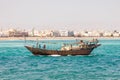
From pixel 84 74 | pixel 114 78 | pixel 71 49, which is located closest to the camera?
pixel 114 78

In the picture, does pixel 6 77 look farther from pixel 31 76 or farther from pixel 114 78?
pixel 114 78

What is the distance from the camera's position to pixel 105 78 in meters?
33.1

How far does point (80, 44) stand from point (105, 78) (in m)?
27.8

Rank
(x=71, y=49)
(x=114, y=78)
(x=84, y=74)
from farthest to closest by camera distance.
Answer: (x=71, y=49), (x=84, y=74), (x=114, y=78)

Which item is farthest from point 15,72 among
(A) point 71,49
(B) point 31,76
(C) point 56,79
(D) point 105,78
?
(A) point 71,49

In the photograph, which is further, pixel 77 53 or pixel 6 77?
pixel 77 53

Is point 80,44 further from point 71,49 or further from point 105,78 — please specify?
point 105,78

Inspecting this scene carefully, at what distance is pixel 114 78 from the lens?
32.9 m

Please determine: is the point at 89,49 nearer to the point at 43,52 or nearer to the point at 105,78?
the point at 43,52

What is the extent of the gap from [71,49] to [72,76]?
25.5 metres

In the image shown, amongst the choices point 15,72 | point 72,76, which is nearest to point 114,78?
point 72,76

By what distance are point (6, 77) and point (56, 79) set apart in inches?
165

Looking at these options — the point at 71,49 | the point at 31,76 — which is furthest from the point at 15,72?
the point at 71,49

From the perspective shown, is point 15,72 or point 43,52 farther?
point 43,52
